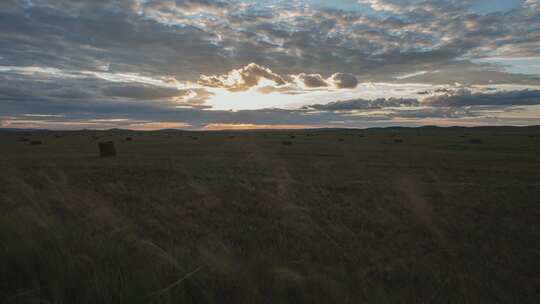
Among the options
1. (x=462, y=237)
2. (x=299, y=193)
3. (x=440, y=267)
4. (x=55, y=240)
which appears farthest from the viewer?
(x=299, y=193)

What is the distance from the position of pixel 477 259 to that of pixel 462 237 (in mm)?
1098

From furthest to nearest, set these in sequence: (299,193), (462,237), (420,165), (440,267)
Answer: (420,165)
(299,193)
(462,237)
(440,267)

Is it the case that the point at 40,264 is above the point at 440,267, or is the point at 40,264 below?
above

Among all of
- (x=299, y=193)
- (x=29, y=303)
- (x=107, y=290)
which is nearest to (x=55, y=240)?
(x=29, y=303)

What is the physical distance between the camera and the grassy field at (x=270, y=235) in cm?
259

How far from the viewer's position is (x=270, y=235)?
6320 mm

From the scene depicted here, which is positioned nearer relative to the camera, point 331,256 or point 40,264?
point 40,264

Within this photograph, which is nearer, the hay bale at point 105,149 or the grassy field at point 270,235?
the grassy field at point 270,235

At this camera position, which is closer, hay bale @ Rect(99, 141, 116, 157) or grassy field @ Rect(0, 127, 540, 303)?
grassy field @ Rect(0, 127, 540, 303)

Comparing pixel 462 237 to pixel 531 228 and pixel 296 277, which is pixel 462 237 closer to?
pixel 531 228

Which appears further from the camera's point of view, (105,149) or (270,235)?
(105,149)

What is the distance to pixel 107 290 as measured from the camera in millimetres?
2396

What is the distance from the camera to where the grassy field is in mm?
2586

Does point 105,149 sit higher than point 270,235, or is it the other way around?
point 105,149
